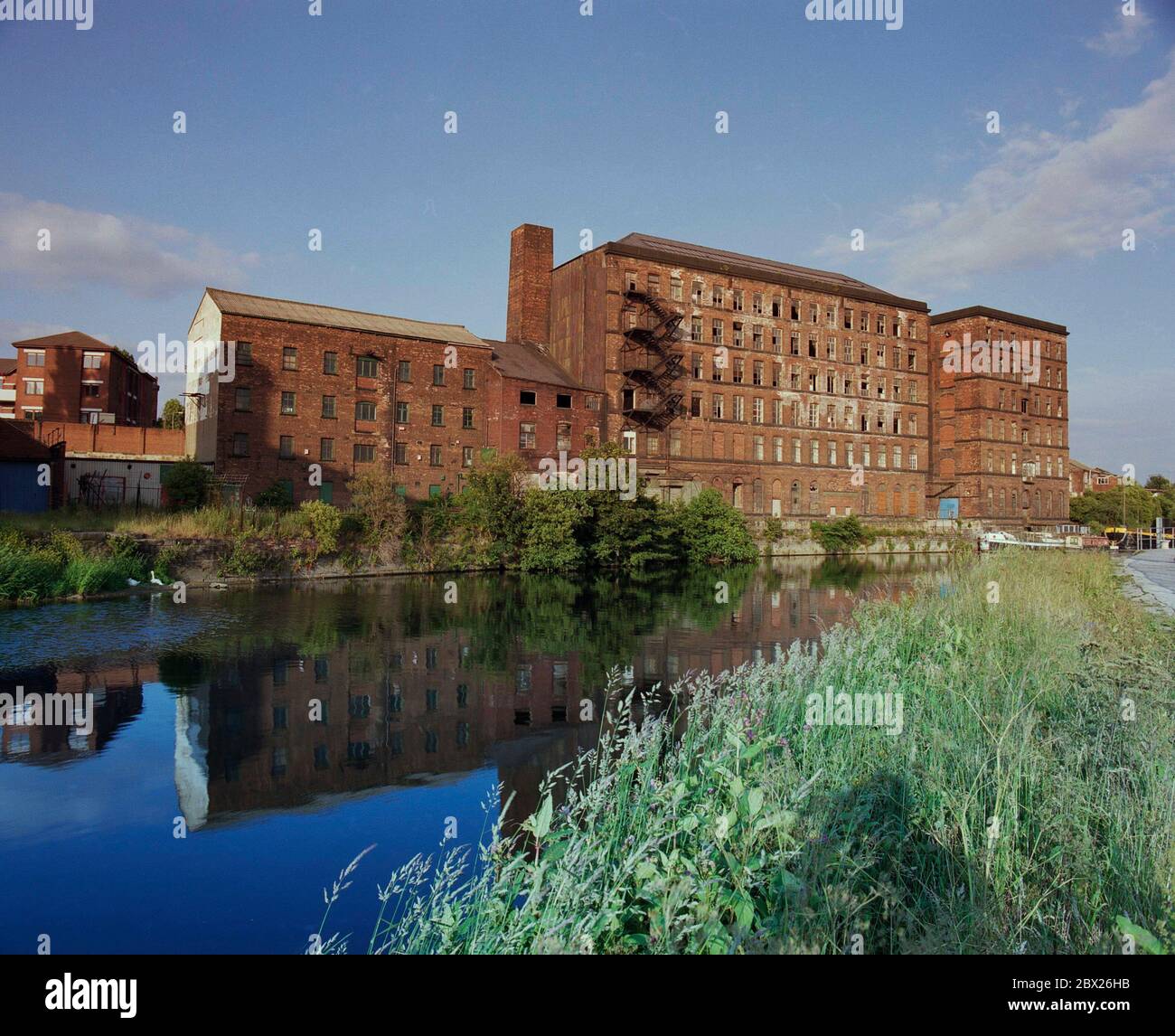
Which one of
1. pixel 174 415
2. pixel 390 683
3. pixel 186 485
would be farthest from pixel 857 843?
pixel 174 415

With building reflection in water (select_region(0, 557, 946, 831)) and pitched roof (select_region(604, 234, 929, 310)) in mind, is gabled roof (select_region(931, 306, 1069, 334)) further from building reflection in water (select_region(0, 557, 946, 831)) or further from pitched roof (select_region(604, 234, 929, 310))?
building reflection in water (select_region(0, 557, 946, 831))

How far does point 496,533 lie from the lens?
35.1 m

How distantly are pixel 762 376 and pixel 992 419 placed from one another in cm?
2442

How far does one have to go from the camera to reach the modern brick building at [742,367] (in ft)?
167

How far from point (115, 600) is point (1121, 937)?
74.9ft

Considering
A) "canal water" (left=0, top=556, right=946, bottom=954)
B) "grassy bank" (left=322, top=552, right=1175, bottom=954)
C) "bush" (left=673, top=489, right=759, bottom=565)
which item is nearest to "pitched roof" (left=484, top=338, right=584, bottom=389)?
"bush" (left=673, top=489, right=759, bottom=565)

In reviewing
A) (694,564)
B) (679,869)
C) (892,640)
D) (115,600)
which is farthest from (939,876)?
(694,564)

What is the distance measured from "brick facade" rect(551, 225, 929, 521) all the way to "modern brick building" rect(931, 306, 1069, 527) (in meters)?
2.29

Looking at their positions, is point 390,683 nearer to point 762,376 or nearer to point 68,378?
point 762,376

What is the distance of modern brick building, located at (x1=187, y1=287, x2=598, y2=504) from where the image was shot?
122 feet

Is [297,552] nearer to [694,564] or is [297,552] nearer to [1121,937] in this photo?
[694,564]

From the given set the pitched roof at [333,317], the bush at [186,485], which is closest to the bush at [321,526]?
the bush at [186,485]

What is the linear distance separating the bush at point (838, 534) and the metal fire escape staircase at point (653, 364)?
527 inches

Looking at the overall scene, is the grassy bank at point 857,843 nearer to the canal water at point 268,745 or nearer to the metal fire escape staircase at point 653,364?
the canal water at point 268,745
